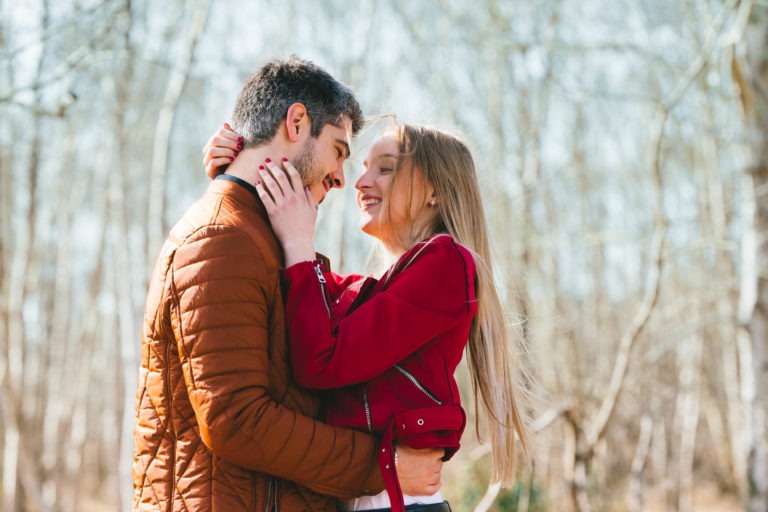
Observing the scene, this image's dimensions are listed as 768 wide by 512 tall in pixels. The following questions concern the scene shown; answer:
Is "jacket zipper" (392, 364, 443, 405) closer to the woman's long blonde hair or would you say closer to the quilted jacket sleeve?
the quilted jacket sleeve

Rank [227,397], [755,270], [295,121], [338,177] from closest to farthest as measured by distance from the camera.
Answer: [227,397]
[295,121]
[338,177]
[755,270]

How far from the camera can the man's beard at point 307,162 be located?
7.02 ft

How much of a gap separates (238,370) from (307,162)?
650mm

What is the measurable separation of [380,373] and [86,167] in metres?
13.2

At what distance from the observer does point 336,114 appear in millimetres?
2209

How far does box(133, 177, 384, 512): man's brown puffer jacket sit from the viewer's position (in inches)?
70.8

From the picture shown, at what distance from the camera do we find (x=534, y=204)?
13742 millimetres

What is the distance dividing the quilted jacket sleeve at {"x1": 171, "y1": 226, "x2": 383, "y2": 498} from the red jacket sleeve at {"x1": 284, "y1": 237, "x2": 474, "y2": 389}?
0.09 m

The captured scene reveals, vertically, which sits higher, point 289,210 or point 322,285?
point 289,210

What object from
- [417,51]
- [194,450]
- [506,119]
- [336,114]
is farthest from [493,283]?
[506,119]

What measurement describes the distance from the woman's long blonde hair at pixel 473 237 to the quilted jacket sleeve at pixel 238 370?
663 millimetres

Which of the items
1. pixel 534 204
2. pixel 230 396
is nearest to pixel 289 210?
pixel 230 396

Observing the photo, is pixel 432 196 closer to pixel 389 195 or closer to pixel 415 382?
pixel 389 195

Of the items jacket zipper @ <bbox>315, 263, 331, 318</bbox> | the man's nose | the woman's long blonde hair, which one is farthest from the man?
the woman's long blonde hair
